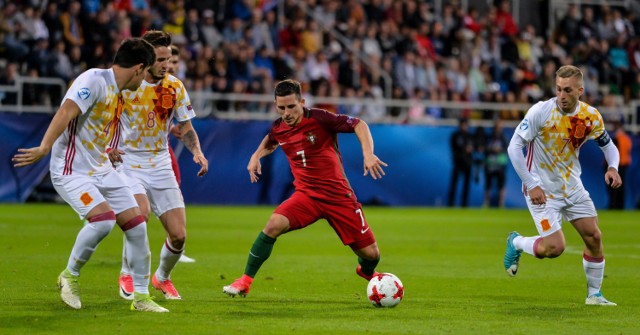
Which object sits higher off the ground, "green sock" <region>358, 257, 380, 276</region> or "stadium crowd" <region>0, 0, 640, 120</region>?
"stadium crowd" <region>0, 0, 640, 120</region>

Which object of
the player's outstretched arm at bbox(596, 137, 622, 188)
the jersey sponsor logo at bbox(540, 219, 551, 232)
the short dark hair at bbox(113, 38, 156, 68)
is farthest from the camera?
the jersey sponsor logo at bbox(540, 219, 551, 232)

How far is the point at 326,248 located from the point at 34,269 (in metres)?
5.40

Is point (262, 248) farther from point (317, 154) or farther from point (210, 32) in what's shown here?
point (210, 32)

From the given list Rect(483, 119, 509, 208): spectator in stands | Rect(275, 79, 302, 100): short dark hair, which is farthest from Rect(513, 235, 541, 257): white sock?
Rect(483, 119, 509, 208): spectator in stands

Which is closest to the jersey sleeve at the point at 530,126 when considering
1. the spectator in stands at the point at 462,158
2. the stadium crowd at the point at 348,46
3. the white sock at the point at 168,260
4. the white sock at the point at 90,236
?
the white sock at the point at 168,260

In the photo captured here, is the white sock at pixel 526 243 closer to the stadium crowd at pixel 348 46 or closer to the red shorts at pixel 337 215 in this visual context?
the red shorts at pixel 337 215

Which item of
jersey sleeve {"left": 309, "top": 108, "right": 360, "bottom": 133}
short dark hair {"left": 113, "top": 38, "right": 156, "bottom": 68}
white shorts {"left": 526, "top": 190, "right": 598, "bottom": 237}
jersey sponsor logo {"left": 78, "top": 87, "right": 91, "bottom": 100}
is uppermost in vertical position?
short dark hair {"left": 113, "top": 38, "right": 156, "bottom": 68}

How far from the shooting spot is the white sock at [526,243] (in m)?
10.5

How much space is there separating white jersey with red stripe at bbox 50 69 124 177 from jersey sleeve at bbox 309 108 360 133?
7.07 ft

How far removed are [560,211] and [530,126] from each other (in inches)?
36.2

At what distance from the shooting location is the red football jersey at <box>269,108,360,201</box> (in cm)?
1007

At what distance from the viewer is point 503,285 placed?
37.9 feet

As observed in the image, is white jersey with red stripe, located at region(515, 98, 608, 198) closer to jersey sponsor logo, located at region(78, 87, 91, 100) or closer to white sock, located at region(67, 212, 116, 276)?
white sock, located at region(67, 212, 116, 276)

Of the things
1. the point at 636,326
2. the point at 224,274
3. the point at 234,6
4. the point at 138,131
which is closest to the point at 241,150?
the point at 234,6
